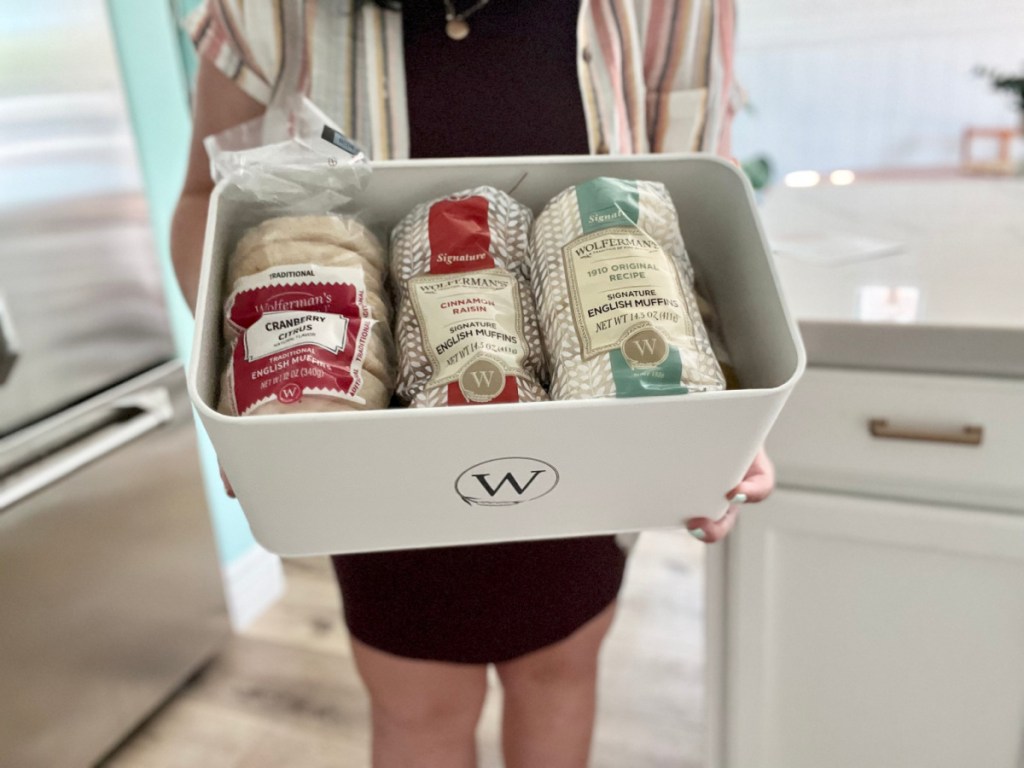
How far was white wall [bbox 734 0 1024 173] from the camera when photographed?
6.84 feet

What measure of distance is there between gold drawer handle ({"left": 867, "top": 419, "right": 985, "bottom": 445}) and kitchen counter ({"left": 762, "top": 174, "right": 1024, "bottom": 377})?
0.06 meters

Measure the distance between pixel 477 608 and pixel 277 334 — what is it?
15.7 inches

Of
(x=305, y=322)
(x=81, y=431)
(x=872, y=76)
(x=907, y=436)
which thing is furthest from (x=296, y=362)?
(x=872, y=76)

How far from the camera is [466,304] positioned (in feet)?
1.73

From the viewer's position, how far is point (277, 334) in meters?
0.50

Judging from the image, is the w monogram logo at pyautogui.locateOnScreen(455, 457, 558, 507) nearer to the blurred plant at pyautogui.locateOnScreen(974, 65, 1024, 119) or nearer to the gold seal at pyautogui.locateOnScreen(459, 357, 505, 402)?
the gold seal at pyautogui.locateOnScreen(459, 357, 505, 402)

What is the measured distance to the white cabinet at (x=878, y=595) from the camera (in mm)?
816

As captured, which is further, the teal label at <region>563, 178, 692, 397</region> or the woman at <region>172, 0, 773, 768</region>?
the woman at <region>172, 0, 773, 768</region>

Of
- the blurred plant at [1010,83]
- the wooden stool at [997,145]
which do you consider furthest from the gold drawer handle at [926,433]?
the blurred plant at [1010,83]

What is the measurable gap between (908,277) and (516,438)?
2.11 ft

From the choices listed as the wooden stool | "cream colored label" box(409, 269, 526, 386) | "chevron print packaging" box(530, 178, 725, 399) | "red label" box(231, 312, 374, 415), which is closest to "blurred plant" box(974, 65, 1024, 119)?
the wooden stool

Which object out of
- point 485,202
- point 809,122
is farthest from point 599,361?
point 809,122

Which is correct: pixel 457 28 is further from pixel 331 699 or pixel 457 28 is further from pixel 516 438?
pixel 331 699

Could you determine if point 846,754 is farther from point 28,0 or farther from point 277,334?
point 28,0
